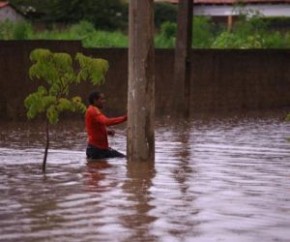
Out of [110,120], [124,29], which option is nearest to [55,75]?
[110,120]

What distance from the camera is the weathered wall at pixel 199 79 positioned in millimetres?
26359

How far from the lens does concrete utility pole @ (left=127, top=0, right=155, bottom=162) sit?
16.7m

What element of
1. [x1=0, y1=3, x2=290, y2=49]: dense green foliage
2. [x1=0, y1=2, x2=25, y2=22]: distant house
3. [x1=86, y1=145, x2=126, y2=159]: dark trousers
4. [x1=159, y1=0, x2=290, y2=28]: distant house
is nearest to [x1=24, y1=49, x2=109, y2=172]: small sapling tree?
[x1=86, y1=145, x2=126, y2=159]: dark trousers

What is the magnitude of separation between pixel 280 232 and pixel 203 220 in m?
1.03

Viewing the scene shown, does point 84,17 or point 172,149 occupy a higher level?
point 84,17

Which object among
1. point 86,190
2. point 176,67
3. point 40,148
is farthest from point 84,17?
point 86,190

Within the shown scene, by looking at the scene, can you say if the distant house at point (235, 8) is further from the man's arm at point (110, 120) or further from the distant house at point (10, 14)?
the man's arm at point (110, 120)

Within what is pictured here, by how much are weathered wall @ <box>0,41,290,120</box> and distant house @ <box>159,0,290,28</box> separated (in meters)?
9.86

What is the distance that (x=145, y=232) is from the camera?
10.8 meters

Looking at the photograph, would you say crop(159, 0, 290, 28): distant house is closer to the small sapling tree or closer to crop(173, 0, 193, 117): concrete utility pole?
crop(173, 0, 193, 117): concrete utility pole

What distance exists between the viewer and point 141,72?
54.9 ft

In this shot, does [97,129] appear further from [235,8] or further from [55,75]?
[235,8]

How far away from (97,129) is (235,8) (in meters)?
27.9

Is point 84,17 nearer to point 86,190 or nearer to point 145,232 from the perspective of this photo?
point 86,190
